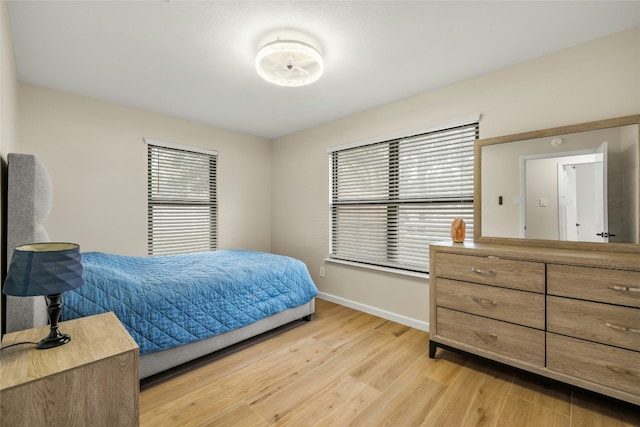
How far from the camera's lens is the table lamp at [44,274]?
3.31 feet

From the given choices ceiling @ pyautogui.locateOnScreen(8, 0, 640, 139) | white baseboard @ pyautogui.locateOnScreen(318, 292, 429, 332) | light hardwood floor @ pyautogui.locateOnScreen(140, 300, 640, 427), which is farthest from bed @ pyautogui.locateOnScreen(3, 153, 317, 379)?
ceiling @ pyautogui.locateOnScreen(8, 0, 640, 139)

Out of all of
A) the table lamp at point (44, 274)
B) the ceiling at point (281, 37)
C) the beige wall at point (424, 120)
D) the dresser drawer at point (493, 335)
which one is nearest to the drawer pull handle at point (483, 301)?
the dresser drawer at point (493, 335)

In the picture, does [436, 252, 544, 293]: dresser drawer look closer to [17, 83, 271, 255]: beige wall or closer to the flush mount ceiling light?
the flush mount ceiling light

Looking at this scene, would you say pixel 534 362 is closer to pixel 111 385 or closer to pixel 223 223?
pixel 111 385

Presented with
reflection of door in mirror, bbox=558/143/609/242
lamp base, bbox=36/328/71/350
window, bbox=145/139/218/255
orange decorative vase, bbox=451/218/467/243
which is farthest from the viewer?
window, bbox=145/139/218/255

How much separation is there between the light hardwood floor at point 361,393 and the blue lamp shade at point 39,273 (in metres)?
0.98

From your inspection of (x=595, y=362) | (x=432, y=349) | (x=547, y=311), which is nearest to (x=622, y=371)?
(x=595, y=362)

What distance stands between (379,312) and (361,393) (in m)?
1.31

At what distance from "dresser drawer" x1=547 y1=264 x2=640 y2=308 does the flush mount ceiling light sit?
6.65ft

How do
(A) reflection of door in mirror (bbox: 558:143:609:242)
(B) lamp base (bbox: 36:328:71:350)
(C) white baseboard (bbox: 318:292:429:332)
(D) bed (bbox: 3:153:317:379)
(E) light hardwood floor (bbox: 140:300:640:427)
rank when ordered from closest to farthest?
(B) lamp base (bbox: 36:328:71:350), (D) bed (bbox: 3:153:317:379), (E) light hardwood floor (bbox: 140:300:640:427), (A) reflection of door in mirror (bbox: 558:143:609:242), (C) white baseboard (bbox: 318:292:429:332)

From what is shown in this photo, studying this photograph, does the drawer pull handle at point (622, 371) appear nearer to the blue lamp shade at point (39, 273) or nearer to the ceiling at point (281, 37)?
the ceiling at point (281, 37)

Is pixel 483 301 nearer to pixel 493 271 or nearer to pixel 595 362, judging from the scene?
pixel 493 271

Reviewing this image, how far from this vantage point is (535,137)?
6.72 ft

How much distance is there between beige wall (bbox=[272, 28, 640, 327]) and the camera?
1842 mm
